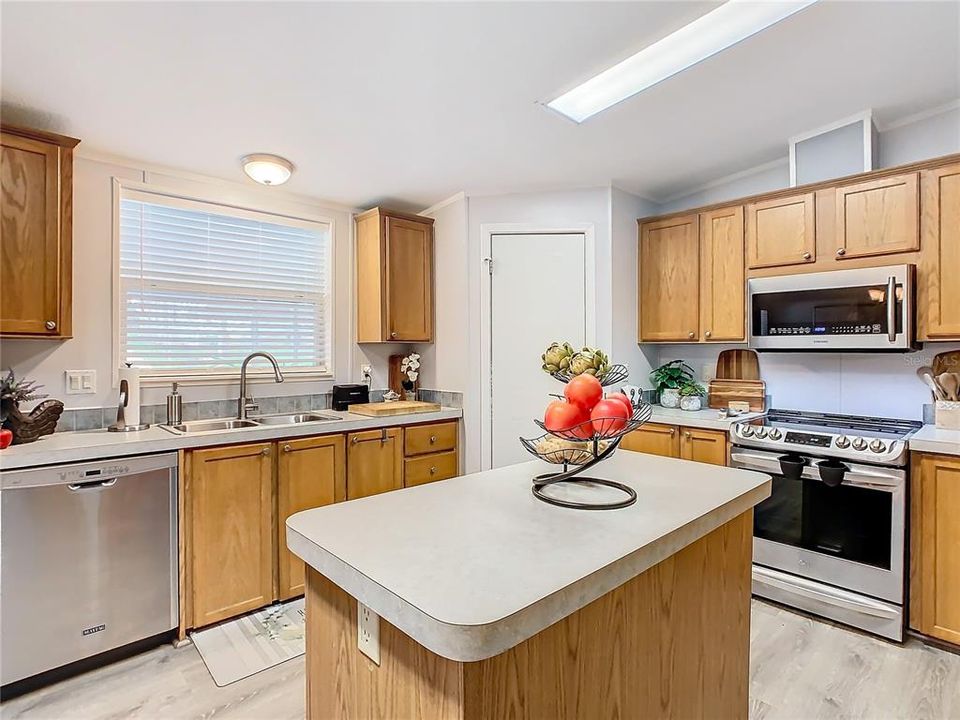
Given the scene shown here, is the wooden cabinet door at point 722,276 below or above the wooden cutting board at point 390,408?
above

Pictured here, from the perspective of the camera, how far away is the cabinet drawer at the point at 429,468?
3238mm

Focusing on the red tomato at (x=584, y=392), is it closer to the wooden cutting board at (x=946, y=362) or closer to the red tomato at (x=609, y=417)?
the red tomato at (x=609, y=417)

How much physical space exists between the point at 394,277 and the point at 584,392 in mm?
2579

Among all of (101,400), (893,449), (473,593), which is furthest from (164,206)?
(893,449)

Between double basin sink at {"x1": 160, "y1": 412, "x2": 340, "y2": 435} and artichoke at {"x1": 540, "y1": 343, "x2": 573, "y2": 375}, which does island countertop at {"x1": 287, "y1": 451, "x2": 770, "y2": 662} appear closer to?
artichoke at {"x1": 540, "y1": 343, "x2": 573, "y2": 375}

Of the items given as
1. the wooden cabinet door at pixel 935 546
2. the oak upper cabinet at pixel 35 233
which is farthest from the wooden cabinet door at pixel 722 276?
the oak upper cabinet at pixel 35 233

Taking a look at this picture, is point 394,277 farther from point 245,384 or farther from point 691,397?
point 691,397

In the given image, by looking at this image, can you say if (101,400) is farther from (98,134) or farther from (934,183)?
(934,183)

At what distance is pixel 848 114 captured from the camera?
251 centimetres

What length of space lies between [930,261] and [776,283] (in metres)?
0.66

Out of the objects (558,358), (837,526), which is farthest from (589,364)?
(837,526)

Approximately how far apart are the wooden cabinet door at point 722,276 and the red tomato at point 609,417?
7.59 ft

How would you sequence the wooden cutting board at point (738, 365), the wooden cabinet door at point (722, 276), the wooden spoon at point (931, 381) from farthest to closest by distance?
1. the wooden cutting board at point (738, 365)
2. the wooden cabinet door at point (722, 276)
3. the wooden spoon at point (931, 381)

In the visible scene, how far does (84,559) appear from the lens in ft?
6.94
